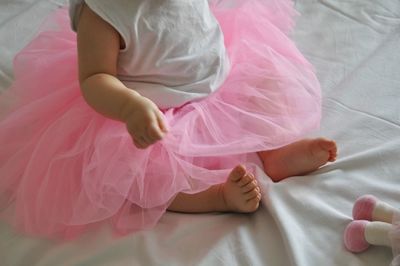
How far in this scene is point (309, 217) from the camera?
73 cm

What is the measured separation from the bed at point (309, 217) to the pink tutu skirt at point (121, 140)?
3 cm

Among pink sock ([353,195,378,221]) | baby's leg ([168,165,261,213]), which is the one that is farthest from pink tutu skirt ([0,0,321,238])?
pink sock ([353,195,378,221])

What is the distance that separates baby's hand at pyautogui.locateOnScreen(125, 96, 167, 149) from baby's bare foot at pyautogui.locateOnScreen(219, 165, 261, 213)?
12 cm

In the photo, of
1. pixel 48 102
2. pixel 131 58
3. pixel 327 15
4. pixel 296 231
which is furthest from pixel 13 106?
pixel 327 15

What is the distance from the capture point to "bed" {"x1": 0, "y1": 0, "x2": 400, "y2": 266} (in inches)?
27.2

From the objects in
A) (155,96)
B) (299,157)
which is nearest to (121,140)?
(155,96)

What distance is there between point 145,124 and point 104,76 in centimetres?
13

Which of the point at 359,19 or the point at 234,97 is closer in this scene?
the point at 234,97

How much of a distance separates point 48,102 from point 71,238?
0.20 meters

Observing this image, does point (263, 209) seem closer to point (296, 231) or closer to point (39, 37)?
point (296, 231)

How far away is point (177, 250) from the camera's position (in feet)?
2.32

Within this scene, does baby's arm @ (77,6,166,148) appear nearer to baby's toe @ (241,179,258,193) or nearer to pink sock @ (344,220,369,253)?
baby's toe @ (241,179,258,193)

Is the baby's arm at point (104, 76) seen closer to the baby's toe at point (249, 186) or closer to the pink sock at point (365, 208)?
the baby's toe at point (249, 186)

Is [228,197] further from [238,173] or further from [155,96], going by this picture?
[155,96]
